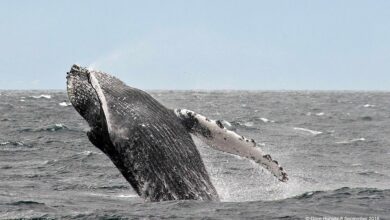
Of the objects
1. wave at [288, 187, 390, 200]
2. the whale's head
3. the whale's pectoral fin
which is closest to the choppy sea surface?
wave at [288, 187, 390, 200]

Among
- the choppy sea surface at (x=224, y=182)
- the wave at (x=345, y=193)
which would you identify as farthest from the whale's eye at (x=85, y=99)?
the wave at (x=345, y=193)

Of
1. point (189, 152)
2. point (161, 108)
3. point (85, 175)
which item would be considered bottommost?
point (85, 175)

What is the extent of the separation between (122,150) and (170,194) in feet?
2.31

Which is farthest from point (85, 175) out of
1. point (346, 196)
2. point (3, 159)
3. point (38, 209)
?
point (346, 196)

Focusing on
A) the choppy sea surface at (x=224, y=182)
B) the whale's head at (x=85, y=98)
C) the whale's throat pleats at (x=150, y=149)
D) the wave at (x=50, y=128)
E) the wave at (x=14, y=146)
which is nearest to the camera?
the whale's throat pleats at (x=150, y=149)

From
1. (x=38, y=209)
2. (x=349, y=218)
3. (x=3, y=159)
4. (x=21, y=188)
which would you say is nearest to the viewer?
(x=349, y=218)

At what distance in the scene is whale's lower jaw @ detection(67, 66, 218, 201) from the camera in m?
7.23

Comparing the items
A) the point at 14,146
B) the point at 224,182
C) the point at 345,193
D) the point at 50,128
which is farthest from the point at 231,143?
the point at 50,128

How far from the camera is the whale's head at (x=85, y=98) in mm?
7391

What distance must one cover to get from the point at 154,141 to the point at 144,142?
A: 0.38 ft

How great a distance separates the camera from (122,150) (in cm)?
721

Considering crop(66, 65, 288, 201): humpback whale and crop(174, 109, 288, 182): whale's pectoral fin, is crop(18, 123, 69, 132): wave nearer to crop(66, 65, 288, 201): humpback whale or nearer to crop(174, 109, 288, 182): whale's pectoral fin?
crop(66, 65, 288, 201): humpback whale

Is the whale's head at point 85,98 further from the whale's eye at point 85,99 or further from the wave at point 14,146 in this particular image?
the wave at point 14,146

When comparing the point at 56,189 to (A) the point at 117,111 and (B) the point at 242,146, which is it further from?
(B) the point at 242,146
